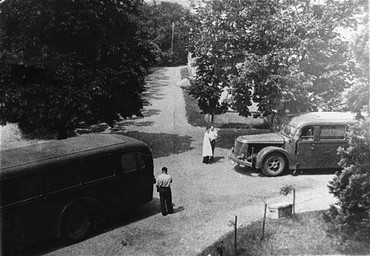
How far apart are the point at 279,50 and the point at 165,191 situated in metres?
8.46

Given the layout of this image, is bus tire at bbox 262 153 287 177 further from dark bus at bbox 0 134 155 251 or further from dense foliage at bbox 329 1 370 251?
dense foliage at bbox 329 1 370 251

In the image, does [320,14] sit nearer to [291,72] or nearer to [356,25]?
[356,25]

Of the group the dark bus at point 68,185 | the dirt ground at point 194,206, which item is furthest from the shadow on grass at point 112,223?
the dark bus at point 68,185

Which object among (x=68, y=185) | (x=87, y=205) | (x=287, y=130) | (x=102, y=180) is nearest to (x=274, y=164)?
(x=287, y=130)

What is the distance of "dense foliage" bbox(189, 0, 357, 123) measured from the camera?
15500 mm

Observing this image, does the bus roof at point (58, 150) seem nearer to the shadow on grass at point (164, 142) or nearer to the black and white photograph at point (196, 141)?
the black and white photograph at point (196, 141)

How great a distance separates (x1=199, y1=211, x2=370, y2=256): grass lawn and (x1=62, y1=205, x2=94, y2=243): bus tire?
2985 millimetres

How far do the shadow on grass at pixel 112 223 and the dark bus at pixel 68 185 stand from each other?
34 centimetres

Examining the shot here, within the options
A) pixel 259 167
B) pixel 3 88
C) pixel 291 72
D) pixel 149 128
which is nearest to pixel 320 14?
pixel 291 72

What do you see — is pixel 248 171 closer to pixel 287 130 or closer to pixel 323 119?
pixel 287 130

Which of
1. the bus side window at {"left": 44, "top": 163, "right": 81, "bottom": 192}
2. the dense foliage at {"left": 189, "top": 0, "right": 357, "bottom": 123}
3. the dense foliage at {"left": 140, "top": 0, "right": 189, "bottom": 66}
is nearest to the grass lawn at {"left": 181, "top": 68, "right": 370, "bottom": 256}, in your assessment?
the bus side window at {"left": 44, "top": 163, "right": 81, "bottom": 192}

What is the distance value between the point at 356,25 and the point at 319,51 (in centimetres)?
197

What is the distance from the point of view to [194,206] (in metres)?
11.3

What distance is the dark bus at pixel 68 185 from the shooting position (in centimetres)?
825
